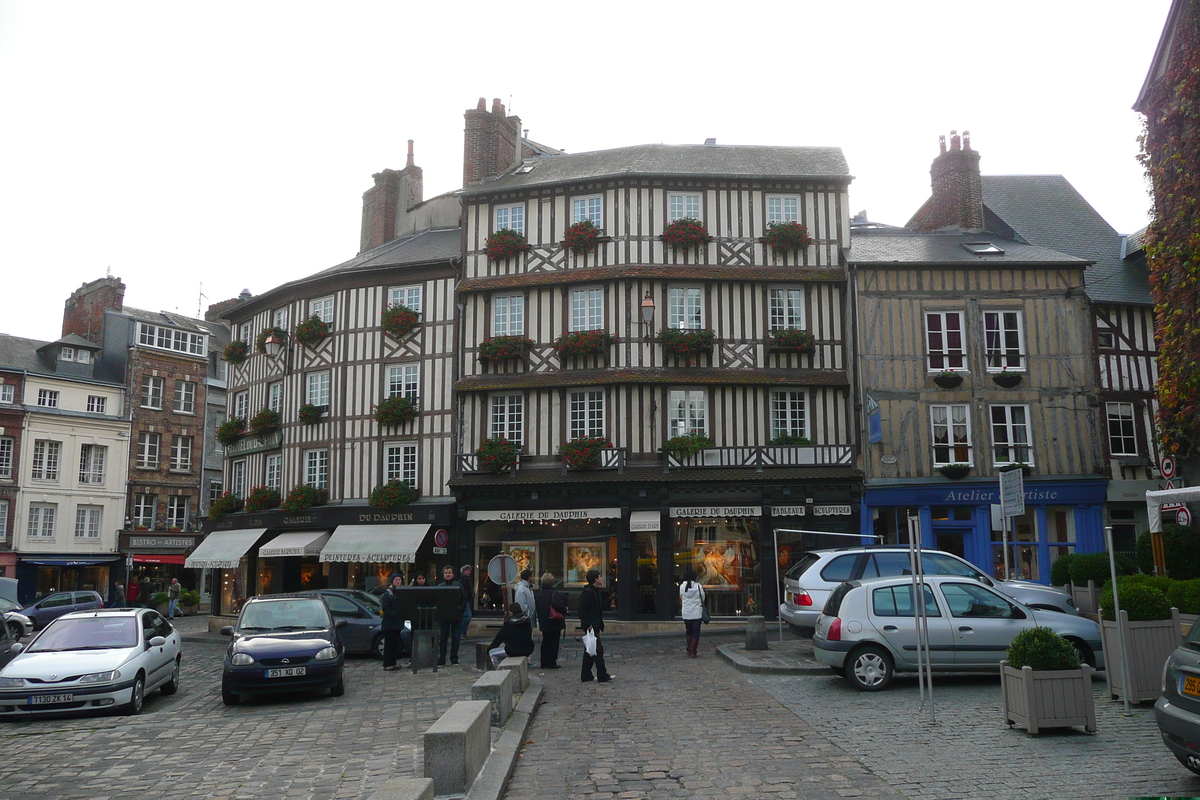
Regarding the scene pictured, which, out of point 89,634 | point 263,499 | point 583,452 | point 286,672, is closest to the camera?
point 286,672

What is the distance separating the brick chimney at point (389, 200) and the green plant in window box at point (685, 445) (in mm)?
14240

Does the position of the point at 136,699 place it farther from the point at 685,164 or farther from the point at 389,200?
the point at 389,200

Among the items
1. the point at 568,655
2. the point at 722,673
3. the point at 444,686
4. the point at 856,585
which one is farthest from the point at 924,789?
the point at 568,655

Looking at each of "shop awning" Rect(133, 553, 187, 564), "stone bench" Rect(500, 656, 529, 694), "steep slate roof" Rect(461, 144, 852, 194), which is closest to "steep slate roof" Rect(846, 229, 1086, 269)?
"steep slate roof" Rect(461, 144, 852, 194)

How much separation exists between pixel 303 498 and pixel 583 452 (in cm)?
877

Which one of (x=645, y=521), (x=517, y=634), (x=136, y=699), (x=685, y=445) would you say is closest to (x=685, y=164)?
(x=685, y=445)

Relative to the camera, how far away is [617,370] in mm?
25422

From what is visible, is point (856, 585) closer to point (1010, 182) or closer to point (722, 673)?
point (722, 673)

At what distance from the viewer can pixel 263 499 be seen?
29.2 metres

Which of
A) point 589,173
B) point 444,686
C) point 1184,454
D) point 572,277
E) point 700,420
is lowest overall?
point 444,686

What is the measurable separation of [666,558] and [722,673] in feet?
35.0

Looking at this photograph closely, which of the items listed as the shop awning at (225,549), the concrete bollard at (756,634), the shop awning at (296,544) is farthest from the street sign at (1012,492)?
the shop awning at (225,549)

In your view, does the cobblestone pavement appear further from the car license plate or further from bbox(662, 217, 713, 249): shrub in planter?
bbox(662, 217, 713, 249): shrub in planter

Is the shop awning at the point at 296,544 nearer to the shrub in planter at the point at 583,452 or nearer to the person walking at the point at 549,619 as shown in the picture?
the shrub in planter at the point at 583,452
